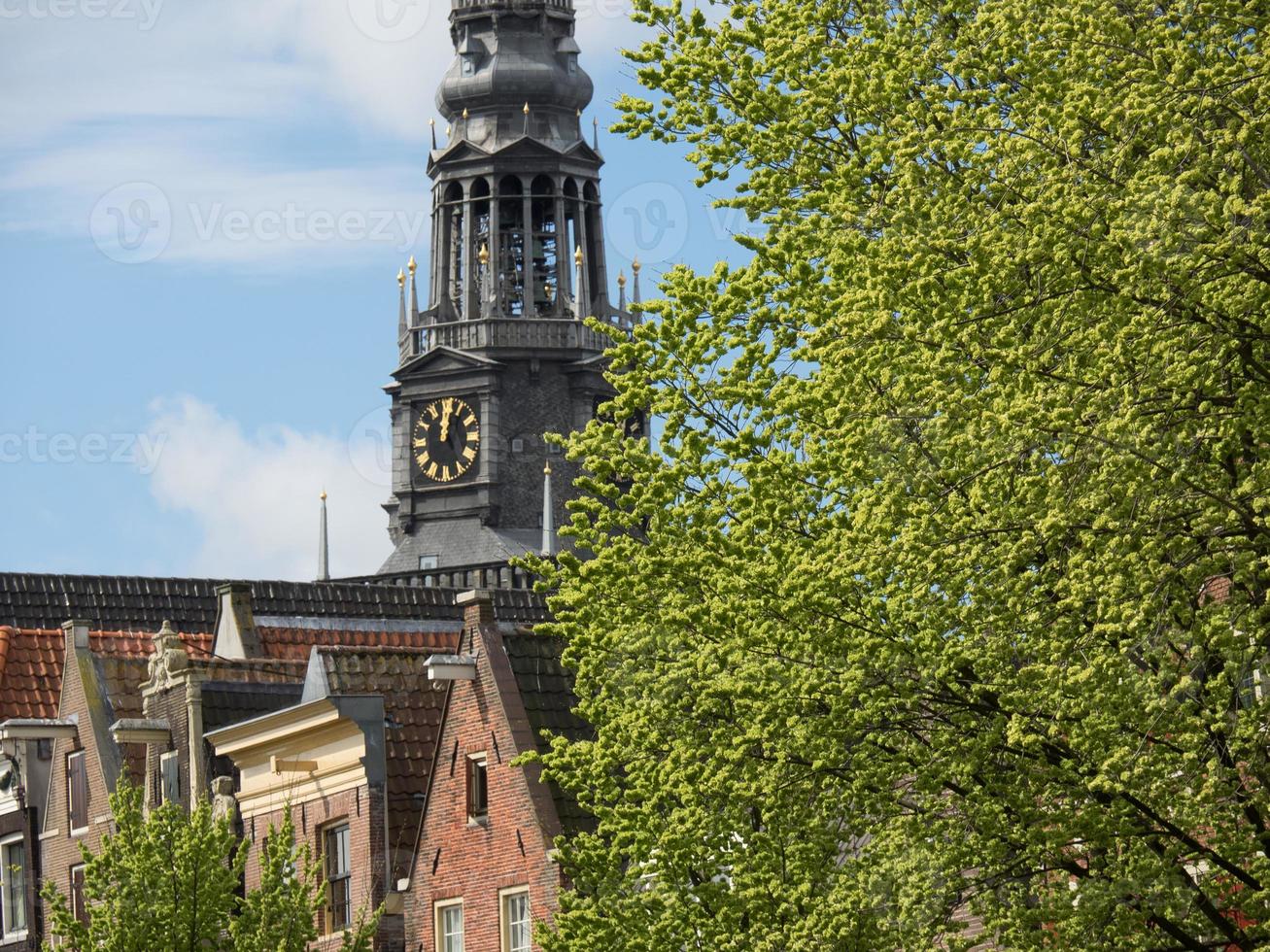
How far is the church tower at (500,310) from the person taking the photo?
138m

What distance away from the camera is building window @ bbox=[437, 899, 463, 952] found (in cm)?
4022

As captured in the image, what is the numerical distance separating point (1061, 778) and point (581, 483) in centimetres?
602

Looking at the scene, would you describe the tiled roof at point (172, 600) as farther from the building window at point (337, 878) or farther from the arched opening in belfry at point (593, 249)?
the arched opening in belfry at point (593, 249)

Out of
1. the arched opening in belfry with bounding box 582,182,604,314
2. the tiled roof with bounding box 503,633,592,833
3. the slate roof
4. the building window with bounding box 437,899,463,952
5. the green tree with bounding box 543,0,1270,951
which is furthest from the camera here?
the arched opening in belfry with bounding box 582,182,604,314

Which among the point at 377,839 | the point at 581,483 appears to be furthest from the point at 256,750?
the point at 581,483

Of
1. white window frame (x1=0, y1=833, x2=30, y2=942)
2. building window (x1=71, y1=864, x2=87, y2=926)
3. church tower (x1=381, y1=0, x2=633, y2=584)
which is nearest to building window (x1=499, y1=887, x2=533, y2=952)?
building window (x1=71, y1=864, x2=87, y2=926)

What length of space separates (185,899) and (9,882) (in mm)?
16092

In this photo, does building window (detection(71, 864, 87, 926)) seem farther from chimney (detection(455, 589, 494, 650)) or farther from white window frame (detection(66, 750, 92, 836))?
chimney (detection(455, 589, 494, 650))

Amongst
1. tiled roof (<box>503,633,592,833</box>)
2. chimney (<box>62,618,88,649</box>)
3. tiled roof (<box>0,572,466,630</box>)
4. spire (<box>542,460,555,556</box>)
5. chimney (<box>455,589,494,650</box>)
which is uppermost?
spire (<box>542,460,555,556</box>)

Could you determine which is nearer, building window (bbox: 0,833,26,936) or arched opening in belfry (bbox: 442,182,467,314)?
building window (bbox: 0,833,26,936)

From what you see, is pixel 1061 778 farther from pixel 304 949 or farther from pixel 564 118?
pixel 564 118

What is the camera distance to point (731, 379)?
2862 centimetres

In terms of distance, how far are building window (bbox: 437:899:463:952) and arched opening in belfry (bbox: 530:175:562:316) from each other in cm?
9877

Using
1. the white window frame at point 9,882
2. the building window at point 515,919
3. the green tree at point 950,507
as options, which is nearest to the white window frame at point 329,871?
the building window at point 515,919
